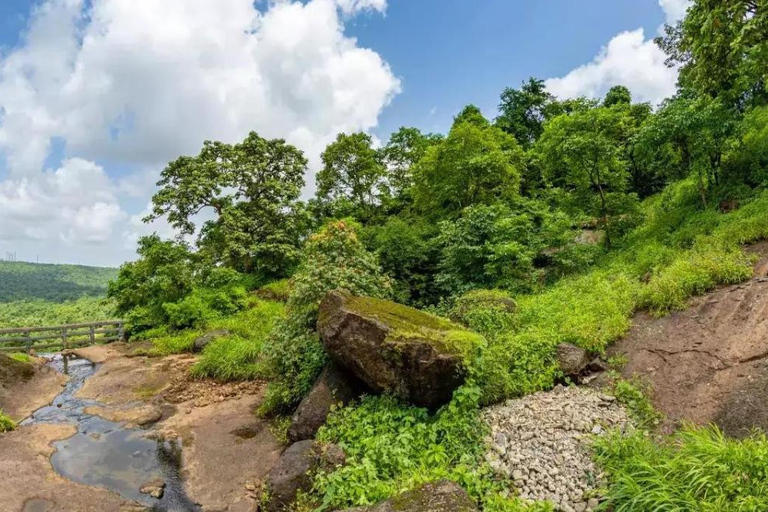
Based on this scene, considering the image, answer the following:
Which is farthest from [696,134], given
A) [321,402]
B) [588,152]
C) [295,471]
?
[295,471]

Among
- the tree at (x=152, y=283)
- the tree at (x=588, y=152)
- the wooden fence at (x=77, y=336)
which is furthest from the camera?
the tree at (x=152, y=283)

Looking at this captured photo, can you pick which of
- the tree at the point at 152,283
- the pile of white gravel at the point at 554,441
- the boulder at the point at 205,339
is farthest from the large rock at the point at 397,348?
the tree at the point at 152,283

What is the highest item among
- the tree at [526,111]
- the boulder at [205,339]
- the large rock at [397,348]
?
the tree at [526,111]

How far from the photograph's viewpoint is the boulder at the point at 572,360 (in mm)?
7156

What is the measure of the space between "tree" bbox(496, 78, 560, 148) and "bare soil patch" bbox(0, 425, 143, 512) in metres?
28.1

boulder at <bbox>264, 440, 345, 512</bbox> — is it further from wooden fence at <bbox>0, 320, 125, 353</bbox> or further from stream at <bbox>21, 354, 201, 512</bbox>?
wooden fence at <bbox>0, 320, 125, 353</bbox>

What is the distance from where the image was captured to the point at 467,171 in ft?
56.5

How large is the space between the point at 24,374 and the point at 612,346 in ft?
48.1

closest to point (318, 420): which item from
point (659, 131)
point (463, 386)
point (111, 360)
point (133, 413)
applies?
point (463, 386)

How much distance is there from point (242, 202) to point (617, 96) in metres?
25.8

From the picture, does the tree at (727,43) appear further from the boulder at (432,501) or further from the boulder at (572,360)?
the boulder at (432,501)

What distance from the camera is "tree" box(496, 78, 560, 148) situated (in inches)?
1133

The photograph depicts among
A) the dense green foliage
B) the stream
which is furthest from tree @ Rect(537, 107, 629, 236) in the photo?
the dense green foliage

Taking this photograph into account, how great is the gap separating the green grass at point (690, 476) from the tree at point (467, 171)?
42.9ft
